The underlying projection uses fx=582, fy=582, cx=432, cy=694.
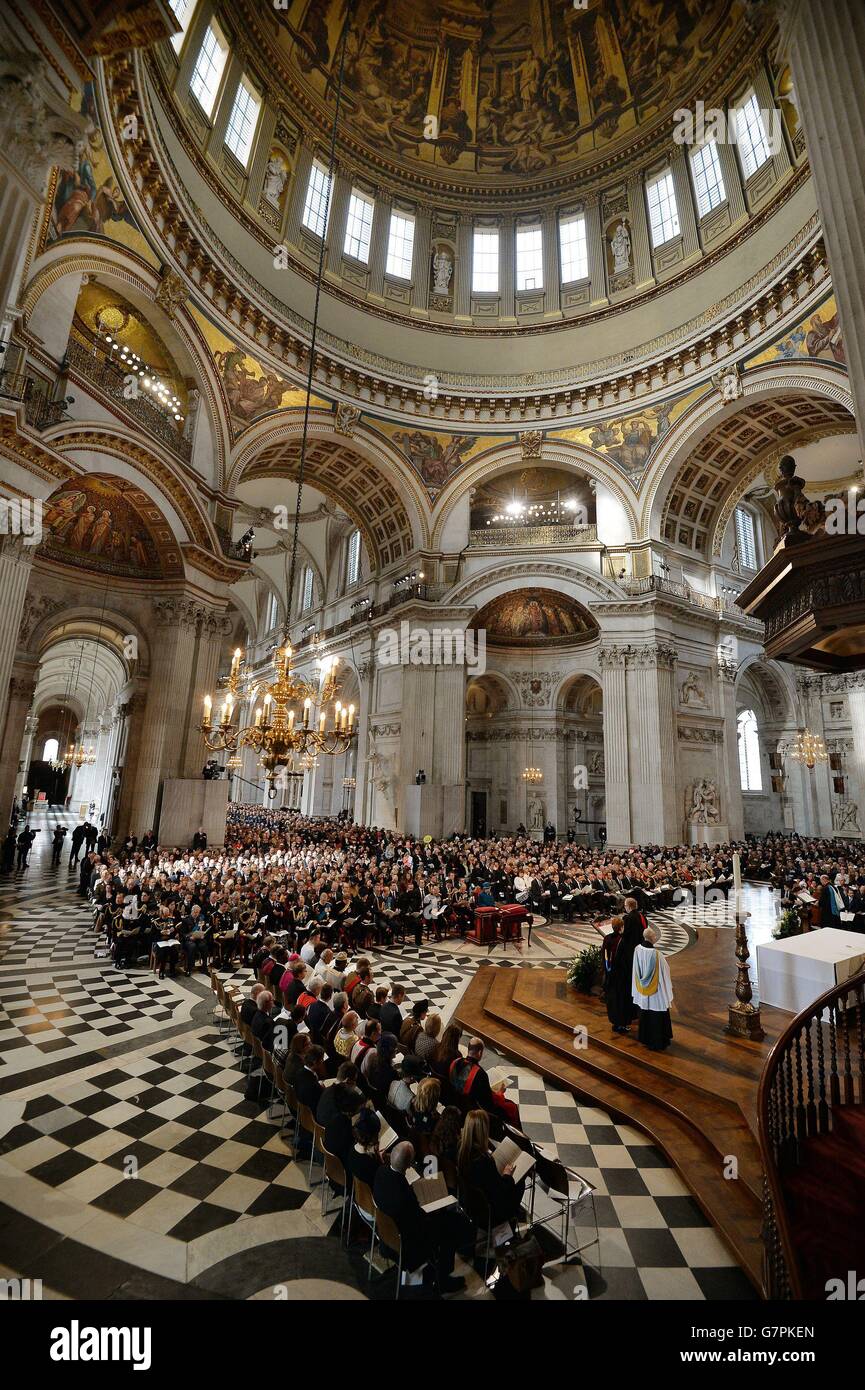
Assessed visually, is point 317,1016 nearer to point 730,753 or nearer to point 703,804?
point 703,804

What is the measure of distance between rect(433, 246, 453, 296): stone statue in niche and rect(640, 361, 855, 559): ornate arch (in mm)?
10279

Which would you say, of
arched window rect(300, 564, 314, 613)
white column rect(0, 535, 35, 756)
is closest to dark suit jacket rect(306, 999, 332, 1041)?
white column rect(0, 535, 35, 756)

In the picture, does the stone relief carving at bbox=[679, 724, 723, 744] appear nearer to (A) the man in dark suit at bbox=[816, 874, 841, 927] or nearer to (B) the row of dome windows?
(A) the man in dark suit at bbox=[816, 874, 841, 927]

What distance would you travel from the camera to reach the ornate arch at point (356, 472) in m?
18.0

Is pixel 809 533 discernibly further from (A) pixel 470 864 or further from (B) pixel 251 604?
(B) pixel 251 604

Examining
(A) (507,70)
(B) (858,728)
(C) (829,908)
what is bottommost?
(C) (829,908)

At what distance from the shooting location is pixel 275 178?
18.0 meters

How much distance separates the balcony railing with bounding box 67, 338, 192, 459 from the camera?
473 inches

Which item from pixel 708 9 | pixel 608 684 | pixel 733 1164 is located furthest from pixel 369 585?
pixel 733 1164

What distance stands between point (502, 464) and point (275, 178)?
1108 cm

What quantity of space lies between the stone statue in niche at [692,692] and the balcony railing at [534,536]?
583 centimetres

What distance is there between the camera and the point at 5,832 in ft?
46.9

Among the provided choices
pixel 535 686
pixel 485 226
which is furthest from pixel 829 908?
pixel 485 226

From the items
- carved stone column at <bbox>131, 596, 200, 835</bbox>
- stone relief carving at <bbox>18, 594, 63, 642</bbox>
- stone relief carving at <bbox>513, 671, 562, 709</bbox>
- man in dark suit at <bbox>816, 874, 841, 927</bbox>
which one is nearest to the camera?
man in dark suit at <bbox>816, 874, 841, 927</bbox>
